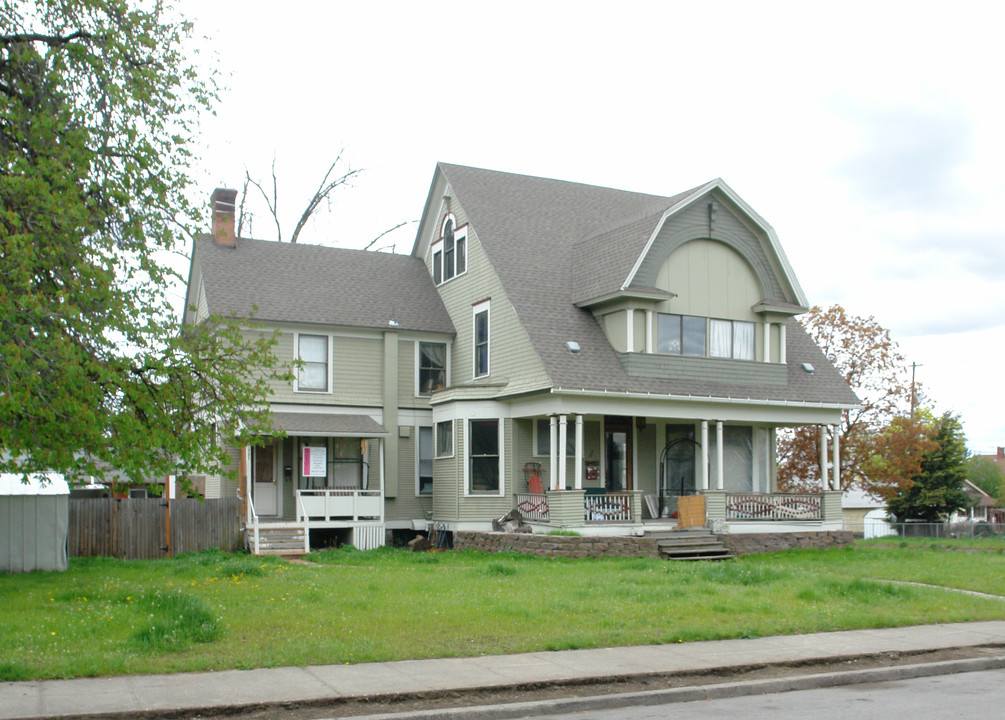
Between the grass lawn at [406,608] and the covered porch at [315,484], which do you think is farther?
the covered porch at [315,484]

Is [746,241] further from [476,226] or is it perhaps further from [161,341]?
[161,341]

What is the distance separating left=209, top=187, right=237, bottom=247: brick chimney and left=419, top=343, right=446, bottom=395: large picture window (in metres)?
6.03

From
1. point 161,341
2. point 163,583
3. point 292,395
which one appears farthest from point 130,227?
point 292,395

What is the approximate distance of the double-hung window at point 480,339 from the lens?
27.0m

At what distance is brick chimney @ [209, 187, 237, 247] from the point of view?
28594mm

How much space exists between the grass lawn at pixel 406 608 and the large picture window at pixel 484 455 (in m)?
4.39

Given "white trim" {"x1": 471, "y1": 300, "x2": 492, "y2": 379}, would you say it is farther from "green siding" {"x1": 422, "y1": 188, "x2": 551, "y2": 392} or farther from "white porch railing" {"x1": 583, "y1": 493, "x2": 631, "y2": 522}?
"white porch railing" {"x1": 583, "y1": 493, "x2": 631, "y2": 522}

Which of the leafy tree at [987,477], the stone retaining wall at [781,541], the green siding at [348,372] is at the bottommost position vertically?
the leafy tree at [987,477]

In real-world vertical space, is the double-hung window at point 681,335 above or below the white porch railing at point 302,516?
above

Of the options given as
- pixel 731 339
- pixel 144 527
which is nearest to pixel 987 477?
pixel 731 339

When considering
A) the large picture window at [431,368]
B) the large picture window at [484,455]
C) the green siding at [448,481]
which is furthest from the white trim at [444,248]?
the green siding at [448,481]

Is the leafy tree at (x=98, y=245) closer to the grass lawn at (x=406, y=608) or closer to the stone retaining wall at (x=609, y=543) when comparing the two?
the grass lawn at (x=406, y=608)

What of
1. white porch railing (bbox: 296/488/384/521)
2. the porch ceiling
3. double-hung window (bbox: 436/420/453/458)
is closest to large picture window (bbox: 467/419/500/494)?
double-hung window (bbox: 436/420/453/458)

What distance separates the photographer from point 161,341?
14141mm
